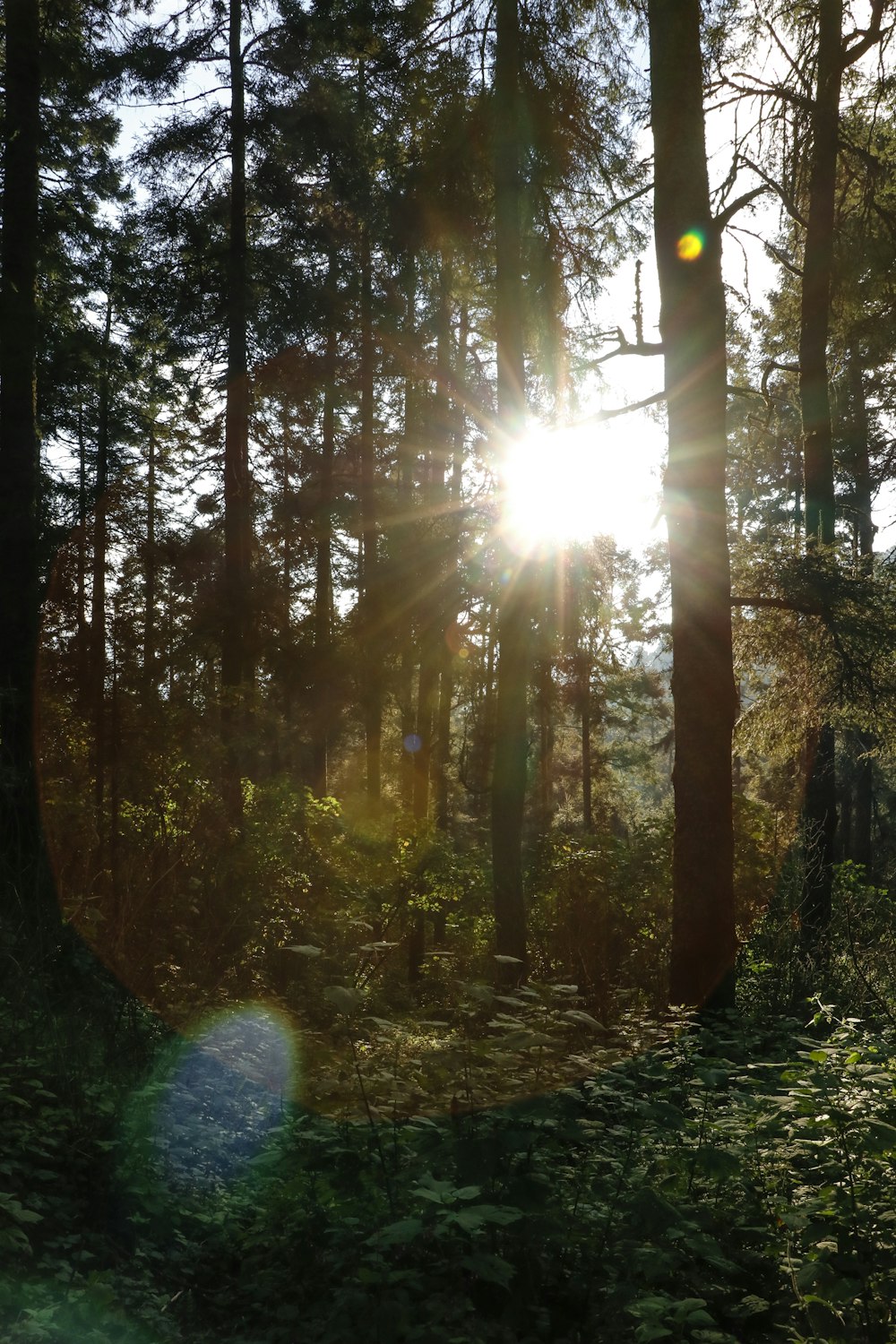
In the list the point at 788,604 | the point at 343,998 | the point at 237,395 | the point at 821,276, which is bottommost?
the point at 343,998

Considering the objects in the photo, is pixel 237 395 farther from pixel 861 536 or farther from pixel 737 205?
pixel 861 536

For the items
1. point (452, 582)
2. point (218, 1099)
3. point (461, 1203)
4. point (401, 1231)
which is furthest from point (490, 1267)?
point (452, 582)

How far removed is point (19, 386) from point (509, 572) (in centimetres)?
529

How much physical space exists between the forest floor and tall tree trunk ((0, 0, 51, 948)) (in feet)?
14.7

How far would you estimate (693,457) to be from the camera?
748 cm

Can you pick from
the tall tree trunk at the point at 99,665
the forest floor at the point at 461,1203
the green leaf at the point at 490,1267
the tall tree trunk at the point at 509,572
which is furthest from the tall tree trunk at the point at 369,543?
the green leaf at the point at 490,1267

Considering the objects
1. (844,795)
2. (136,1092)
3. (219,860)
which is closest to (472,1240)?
(136,1092)

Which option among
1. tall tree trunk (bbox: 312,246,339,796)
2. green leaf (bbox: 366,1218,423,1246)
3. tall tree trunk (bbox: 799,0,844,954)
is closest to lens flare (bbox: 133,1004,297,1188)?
green leaf (bbox: 366,1218,423,1246)

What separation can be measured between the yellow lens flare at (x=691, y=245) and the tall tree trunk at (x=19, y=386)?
643cm

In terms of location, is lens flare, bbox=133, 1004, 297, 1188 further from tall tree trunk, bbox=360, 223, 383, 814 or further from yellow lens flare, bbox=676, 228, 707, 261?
tall tree trunk, bbox=360, 223, 383, 814

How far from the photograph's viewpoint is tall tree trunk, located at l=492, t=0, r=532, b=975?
973cm

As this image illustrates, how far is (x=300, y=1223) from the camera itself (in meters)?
3.73

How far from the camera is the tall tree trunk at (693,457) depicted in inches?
285

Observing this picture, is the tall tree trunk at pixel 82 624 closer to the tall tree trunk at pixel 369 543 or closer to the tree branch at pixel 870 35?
the tall tree trunk at pixel 369 543
